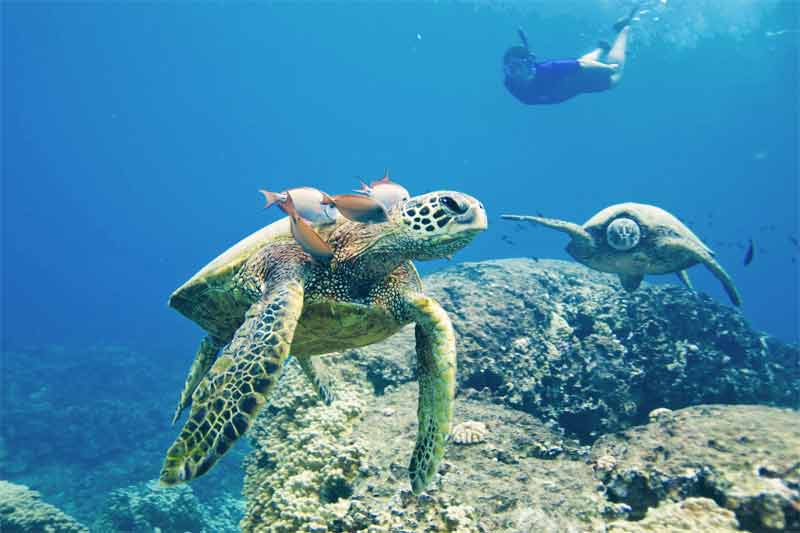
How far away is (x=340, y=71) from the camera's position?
80.7 metres

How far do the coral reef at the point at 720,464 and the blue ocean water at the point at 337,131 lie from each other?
32217 mm

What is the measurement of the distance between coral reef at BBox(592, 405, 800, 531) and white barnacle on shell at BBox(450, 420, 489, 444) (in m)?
0.93

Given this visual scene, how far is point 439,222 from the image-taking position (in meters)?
2.87

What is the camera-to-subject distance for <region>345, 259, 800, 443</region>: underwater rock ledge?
188 inches

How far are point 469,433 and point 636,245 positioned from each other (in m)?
5.06

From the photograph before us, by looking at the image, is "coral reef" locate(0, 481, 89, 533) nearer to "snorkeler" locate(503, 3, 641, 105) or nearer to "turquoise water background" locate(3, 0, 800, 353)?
"snorkeler" locate(503, 3, 641, 105)

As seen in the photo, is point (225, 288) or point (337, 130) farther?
point (337, 130)

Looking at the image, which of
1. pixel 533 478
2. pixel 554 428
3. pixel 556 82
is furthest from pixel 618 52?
pixel 533 478

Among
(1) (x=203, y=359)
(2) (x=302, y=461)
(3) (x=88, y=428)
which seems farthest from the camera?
(3) (x=88, y=428)

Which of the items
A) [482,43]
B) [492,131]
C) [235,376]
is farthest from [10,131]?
[235,376]

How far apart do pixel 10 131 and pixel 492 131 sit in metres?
97.2

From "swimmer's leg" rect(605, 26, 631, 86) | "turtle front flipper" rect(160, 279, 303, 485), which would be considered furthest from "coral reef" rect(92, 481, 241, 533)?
"swimmer's leg" rect(605, 26, 631, 86)

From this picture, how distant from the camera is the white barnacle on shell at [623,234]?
6809mm

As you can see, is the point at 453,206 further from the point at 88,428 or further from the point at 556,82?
the point at 88,428
